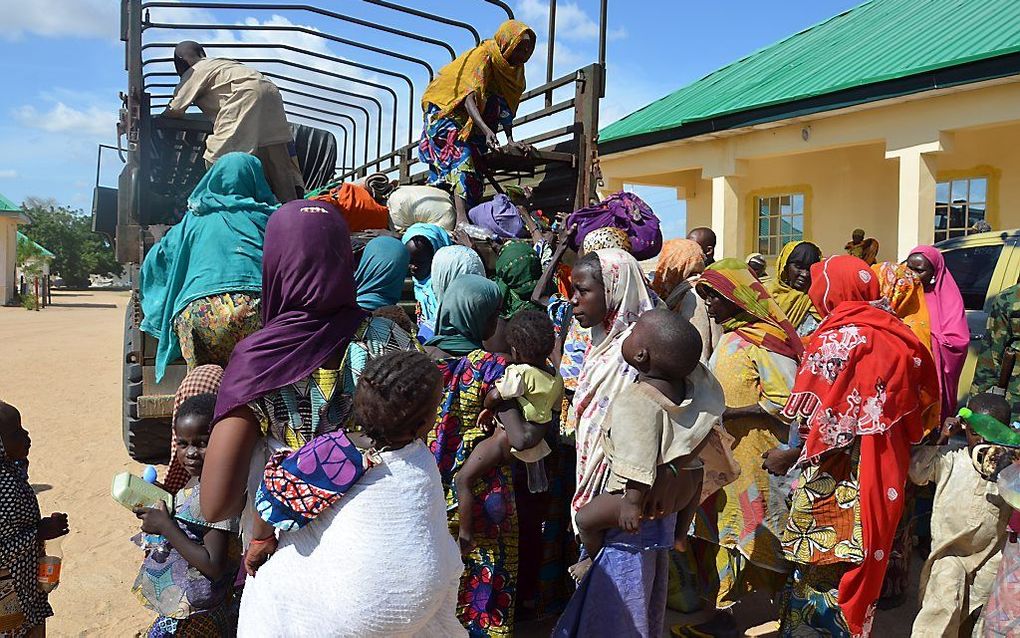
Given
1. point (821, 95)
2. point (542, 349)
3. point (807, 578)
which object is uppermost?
point (821, 95)

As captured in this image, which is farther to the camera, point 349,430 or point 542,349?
point 542,349

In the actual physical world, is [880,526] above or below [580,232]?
below

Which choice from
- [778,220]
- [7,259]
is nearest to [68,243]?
[7,259]

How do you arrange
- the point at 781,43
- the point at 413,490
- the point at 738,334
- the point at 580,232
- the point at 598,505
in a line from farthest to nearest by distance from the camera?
the point at 781,43 < the point at 580,232 < the point at 738,334 < the point at 598,505 < the point at 413,490

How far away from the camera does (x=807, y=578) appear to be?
9.54ft

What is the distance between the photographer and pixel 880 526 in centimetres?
277

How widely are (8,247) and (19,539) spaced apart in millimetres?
35891

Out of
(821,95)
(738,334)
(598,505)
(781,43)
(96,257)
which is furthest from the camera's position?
(96,257)

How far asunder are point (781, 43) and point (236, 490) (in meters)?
14.9

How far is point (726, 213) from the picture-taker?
35.4ft

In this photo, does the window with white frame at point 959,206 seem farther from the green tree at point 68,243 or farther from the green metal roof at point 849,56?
the green tree at point 68,243

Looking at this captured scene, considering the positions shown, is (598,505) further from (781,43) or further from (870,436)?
(781,43)

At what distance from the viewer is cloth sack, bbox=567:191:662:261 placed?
4410 mm

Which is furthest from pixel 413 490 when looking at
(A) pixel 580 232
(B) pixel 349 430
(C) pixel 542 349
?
(A) pixel 580 232
